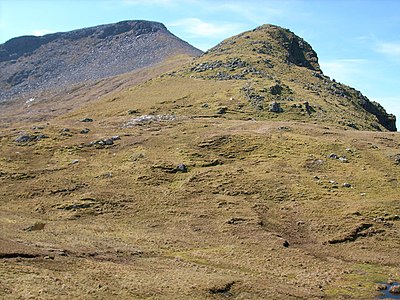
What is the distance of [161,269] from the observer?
5006cm

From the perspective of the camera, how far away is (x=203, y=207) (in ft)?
253

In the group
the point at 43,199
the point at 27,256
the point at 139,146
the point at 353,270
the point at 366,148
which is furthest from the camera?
the point at 139,146

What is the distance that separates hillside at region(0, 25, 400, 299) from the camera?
46.8 metres

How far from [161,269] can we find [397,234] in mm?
37363

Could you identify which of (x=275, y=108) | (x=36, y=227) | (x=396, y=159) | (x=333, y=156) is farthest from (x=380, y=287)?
(x=275, y=108)

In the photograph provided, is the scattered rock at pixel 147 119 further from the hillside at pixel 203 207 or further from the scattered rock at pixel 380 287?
the scattered rock at pixel 380 287

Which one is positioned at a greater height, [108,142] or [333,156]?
[108,142]

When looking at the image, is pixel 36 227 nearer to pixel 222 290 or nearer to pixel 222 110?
pixel 222 290

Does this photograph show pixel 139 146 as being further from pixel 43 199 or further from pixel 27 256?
pixel 27 256

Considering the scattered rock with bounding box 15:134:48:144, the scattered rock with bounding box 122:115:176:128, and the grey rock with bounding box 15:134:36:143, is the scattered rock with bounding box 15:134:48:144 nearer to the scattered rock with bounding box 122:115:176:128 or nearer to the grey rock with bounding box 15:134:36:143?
the grey rock with bounding box 15:134:36:143

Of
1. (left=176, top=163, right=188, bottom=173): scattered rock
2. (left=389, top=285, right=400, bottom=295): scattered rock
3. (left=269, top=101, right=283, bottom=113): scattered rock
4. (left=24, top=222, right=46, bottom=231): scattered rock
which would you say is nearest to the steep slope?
(left=269, top=101, right=283, bottom=113): scattered rock

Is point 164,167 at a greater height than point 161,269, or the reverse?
point 164,167

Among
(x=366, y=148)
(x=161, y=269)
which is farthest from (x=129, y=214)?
(x=366, y=148)

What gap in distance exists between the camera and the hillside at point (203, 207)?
46.8 meters
